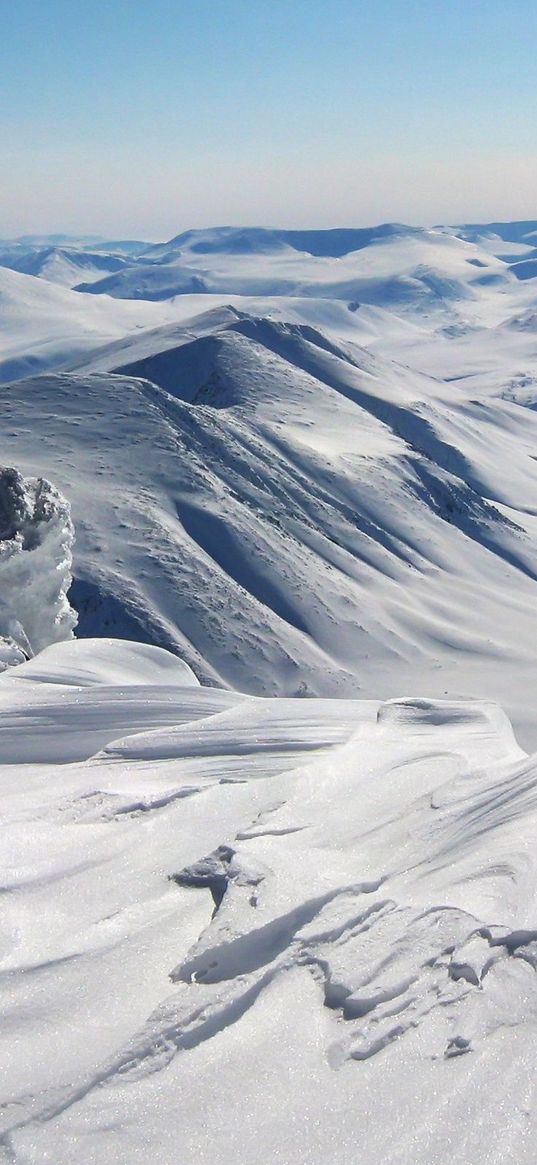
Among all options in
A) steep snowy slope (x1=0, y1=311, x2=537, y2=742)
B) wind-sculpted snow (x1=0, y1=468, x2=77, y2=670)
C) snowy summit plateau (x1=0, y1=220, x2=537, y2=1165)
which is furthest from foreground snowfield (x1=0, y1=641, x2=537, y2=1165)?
steep snowy slope (x1=0, y1=311, x2=537, y2=742)

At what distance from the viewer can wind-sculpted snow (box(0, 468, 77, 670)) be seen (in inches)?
734

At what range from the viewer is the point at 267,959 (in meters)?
6.32

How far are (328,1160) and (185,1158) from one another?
70 centimetres

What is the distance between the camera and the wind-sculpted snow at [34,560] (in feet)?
61.2

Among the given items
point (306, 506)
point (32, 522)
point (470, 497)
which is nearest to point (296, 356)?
point (470, 497)

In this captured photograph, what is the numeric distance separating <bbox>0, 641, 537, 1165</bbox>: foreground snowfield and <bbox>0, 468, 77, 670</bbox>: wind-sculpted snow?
836cm

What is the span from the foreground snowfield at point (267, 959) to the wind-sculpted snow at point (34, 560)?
8.36 m

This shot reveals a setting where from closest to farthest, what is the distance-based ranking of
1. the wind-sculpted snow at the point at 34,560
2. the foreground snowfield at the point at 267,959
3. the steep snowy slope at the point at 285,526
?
the foreground snowfield at the point at 267,959
the wind-sculpted snow at the point at 34,560
the steep snowy slope at the point at 285,526

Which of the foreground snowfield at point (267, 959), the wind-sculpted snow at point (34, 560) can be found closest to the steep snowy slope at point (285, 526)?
the wind-sculpted snow at point (34, 560)

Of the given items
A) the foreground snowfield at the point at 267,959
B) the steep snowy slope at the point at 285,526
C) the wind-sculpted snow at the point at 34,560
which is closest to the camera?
the foreground snowfield at the point at 267,959

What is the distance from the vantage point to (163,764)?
10.5 metres

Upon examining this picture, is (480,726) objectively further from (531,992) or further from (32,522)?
(32,522)

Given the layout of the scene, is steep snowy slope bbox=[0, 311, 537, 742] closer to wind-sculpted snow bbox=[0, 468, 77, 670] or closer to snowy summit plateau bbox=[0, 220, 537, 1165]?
wind-sculpted snow bbox=[0, 468, 77, 670]

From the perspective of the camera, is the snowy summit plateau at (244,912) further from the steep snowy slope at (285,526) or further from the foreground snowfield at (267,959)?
the steep snowy slope at (285,526)
